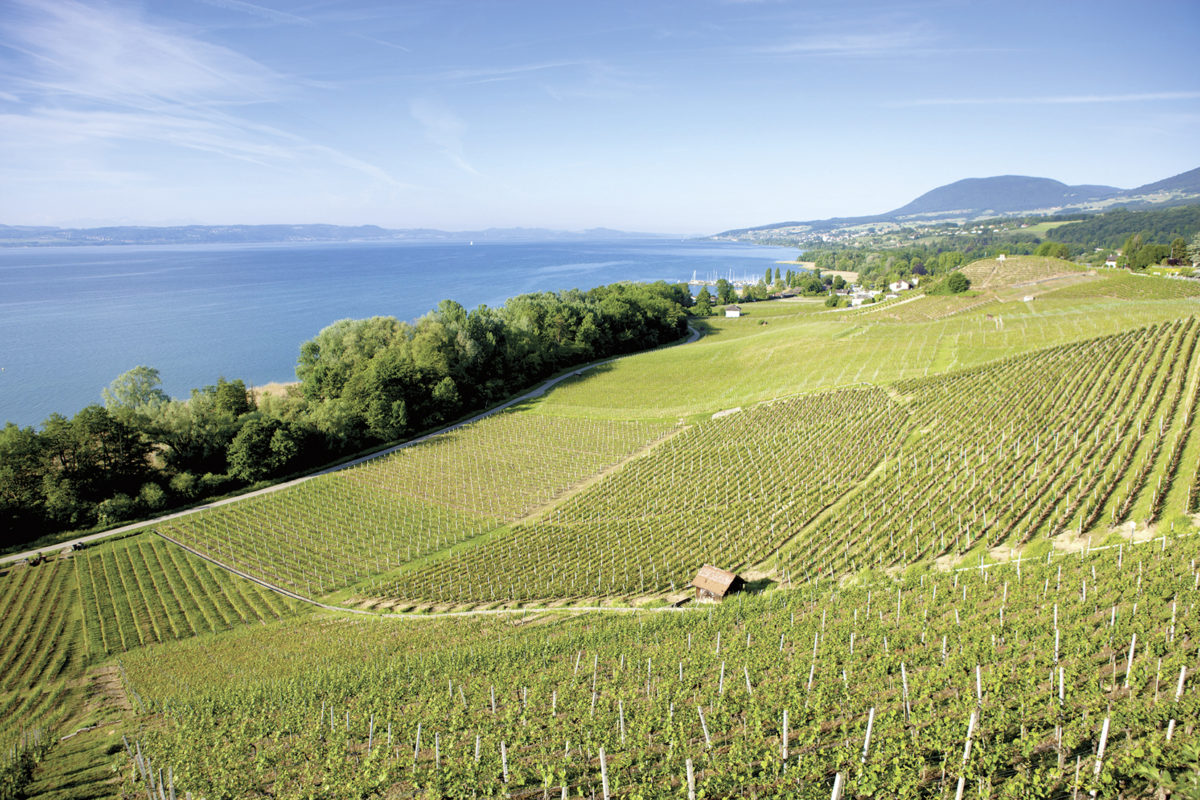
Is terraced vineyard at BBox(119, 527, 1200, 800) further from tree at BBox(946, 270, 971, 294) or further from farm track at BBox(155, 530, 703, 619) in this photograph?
tree at BBox(946, 270, 971, 294)

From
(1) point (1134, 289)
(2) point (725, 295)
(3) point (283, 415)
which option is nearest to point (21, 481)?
(3) point (283, 415)

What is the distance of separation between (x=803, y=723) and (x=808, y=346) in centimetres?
6016

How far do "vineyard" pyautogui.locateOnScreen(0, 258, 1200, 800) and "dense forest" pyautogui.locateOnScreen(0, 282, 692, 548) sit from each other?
17.6 ft

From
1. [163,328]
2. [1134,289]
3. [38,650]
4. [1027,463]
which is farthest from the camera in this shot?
[163,328]

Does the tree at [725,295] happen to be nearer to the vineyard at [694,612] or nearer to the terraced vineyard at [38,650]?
the vineyard at [694,612]

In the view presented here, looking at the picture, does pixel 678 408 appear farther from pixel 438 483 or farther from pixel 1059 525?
pixel 1059 525

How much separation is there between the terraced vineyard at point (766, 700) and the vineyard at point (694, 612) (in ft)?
0.35

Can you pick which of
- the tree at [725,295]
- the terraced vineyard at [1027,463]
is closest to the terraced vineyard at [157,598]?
the terraced vineyard at [1027,463]

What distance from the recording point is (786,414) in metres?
47.0

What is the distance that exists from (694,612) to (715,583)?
2.49 metres

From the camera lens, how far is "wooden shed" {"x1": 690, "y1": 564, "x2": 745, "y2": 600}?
23.8 m

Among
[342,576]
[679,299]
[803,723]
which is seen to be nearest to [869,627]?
[803,723]

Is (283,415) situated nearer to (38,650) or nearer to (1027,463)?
(38,650)

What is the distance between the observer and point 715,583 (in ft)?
79.0
